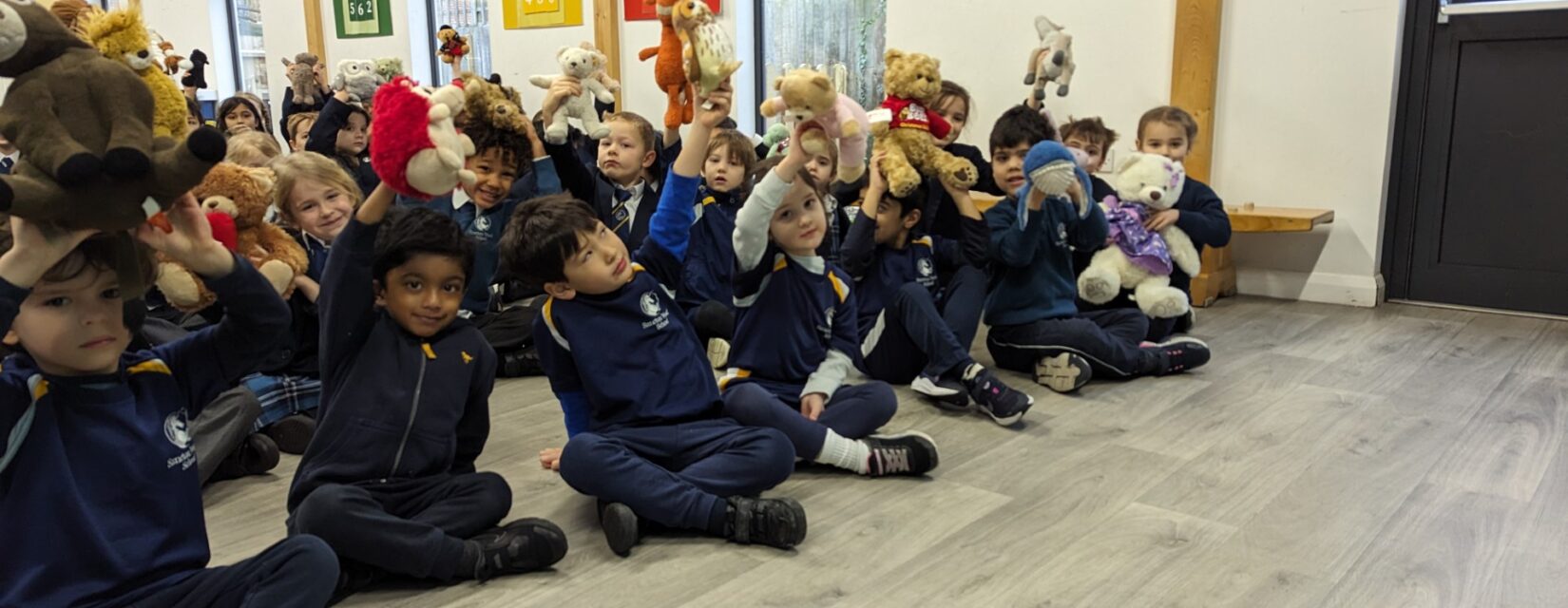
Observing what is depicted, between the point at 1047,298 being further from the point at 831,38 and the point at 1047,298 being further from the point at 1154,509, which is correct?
the point at 831,38

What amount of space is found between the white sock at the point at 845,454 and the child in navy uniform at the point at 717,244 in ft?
2.98

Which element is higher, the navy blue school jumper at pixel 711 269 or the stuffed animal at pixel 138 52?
the stuffed animal at pixel 138 52

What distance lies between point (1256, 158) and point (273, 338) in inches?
161

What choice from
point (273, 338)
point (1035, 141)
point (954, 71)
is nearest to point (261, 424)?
point (273, 338)

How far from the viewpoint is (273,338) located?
1585 mm

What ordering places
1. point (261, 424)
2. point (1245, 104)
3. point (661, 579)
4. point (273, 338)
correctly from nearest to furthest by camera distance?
point (273, 338) < point (661, 579) < point (261, 424) < point (1245, 104)

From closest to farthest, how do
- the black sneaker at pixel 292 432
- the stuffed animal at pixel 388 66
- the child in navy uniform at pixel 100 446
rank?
1. the child in navy uniform at pixel 100 446
2. the black sneaker at pixel 292 432
3. the stuffed animal at pixel 388 66

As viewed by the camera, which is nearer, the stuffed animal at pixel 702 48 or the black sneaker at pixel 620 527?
the black sneaker at pixel 620 527

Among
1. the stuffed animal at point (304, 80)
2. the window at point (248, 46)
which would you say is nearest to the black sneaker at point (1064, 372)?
the stuffed animal at point (304, 80)

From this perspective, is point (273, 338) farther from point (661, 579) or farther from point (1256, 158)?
point (1256, 158)

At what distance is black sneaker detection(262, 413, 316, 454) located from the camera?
2.66m

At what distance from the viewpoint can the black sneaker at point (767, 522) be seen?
6.72ft

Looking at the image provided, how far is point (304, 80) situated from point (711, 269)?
10.3 ft

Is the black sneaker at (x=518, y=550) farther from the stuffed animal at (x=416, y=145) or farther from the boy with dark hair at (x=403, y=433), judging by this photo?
the stuffed animal at (x=416, y=145)
